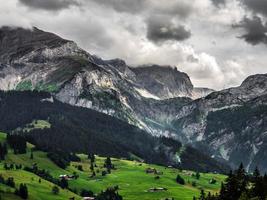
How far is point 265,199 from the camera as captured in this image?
11575cm

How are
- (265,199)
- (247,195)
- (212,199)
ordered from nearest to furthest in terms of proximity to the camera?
(265,199) < (247,195) < (212,199)

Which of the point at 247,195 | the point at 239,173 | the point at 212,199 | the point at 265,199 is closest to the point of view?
the point at 265,199

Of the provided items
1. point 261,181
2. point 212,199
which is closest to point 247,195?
point 261,181

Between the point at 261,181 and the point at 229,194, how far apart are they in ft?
33.8

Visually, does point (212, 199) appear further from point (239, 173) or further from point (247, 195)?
point (247, 195)

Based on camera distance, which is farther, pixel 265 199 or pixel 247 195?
pixel 247 195

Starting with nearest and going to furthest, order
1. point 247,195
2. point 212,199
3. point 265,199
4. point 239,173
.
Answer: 1. point 265,199
2. point 247,195
3. point 239,173
4. point 212,199

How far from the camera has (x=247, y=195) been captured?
123 metres

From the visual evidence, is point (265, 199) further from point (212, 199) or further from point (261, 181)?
point (212, 199)

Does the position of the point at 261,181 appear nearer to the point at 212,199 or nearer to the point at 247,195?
the point at 247,195

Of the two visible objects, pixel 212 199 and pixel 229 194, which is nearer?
pixel 229 194

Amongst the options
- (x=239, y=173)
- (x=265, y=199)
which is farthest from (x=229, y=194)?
(x=265, y=199)

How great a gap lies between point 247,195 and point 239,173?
12.5 meters

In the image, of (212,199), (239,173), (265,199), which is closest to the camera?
(265,199)
